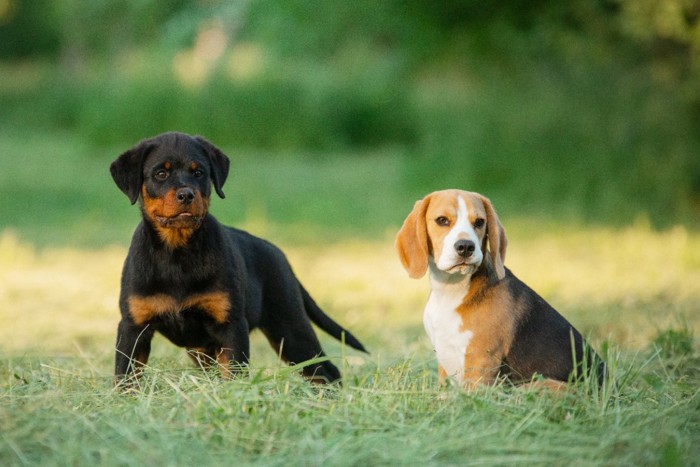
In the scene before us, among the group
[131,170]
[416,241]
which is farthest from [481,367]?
[131,170]

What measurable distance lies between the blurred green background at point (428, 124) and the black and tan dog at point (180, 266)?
7.78 meters

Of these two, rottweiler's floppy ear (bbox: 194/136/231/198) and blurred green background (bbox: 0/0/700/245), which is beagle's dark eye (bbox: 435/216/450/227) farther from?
blurred green background (bbox: 0/0/700/245)

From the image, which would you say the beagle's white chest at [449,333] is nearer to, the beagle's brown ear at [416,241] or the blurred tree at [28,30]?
the beagle's brown ear at [416,241]

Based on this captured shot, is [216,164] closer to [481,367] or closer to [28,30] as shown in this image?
[481,367]

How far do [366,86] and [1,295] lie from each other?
1884 cm

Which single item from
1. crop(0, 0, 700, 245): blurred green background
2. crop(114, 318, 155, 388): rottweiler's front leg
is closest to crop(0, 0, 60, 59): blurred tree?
crop(0, 0, 700, 245): blurred green background

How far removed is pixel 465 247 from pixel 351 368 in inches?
38.4

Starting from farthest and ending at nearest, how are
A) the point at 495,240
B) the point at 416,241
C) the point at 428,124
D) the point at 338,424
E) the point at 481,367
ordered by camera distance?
the point at 428,124 < the point at 416,241 < the point at 495,240 < the point at 481,367 < the point at 338,424

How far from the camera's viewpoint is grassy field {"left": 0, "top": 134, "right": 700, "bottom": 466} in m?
4.30

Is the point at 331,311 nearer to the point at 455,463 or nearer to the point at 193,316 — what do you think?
the point at 193,316

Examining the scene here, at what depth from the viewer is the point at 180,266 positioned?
5.44 meters

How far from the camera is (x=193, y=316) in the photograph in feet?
17.8

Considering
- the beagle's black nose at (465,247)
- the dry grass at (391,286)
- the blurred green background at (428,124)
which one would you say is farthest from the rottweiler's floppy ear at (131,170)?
the blurred green background at (428,124)

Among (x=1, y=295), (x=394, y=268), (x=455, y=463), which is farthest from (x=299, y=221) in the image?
(x=455, y=463)
